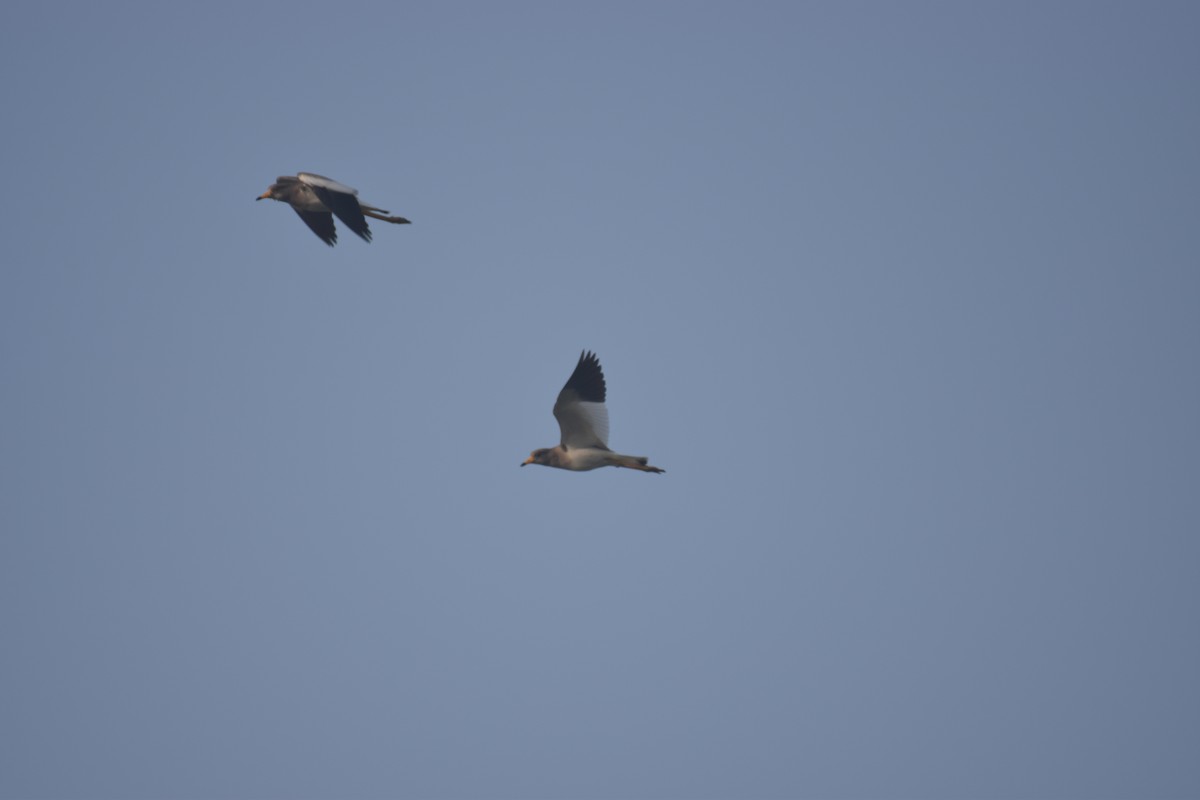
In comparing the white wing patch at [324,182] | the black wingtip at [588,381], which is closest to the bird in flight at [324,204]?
the white wing patch at [324,182]

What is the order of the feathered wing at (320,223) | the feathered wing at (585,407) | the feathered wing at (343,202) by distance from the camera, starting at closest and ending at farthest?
1. the feathered wing at (343,202)
2. the feathered wing at (585,407)
3. the feathered wing at (320,223)

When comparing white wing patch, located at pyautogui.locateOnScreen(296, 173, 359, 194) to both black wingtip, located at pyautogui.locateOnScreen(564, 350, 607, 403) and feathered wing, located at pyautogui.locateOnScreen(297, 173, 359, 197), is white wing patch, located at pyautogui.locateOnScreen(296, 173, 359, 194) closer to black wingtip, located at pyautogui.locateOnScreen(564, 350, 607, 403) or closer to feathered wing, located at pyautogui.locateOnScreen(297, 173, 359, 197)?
feathered wing, located at pyautogui.locateOnScreen(297, 173, 359, 197)

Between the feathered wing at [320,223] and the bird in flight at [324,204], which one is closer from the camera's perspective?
the bird in flight at [324,204]

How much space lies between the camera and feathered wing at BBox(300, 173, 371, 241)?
26.0 meters

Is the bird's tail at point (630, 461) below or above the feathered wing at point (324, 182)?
below

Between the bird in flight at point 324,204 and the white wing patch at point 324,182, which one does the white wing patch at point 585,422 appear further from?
the white wing patch at point 324,182

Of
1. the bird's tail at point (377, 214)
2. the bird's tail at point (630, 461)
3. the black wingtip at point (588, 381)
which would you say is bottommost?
the bird's tail at point (630, 461)

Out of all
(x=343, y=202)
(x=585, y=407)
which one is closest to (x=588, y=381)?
(x=585, y=407)

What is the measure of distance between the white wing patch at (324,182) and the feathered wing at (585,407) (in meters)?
5.48

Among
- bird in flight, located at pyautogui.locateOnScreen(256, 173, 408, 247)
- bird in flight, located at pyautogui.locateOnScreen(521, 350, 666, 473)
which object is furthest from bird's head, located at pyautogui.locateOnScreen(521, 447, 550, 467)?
bird in flight, located at pyautogui.locateOnScreen(256, 173, 408, 247)

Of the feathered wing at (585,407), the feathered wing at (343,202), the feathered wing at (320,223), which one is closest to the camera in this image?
the feathered wing at (343,202)

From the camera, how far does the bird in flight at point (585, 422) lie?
1060 inches

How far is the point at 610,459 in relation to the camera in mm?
27125

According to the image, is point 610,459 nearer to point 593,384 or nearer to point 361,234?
point 593,384
